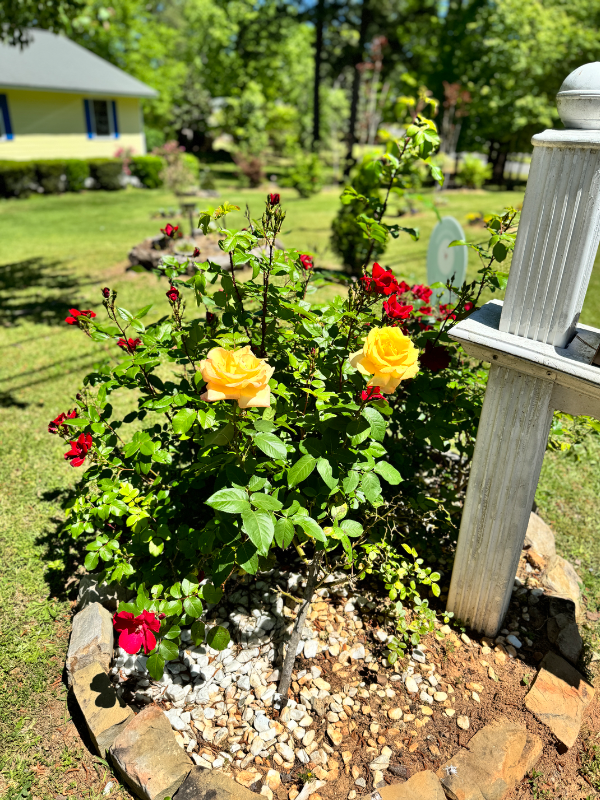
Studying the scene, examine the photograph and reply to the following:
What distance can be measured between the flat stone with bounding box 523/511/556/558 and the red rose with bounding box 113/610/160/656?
2154 millimetres

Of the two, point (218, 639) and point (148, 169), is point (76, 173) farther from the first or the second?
point (218, 639)

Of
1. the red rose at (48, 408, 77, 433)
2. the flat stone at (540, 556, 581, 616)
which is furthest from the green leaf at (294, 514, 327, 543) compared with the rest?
the flat stone at (540, 556, 581, 616)

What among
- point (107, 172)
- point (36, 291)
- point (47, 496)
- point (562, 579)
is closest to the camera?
point (562, 579)

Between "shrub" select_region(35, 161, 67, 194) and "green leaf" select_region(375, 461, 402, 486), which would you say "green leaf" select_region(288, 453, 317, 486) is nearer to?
"green leaf" select_region(375, 461, 402, 486)

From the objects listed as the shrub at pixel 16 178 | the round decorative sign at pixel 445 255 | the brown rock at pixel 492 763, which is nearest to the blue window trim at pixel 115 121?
the shrub at pixel 16 178

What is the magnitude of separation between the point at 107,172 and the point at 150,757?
19128 millimetres

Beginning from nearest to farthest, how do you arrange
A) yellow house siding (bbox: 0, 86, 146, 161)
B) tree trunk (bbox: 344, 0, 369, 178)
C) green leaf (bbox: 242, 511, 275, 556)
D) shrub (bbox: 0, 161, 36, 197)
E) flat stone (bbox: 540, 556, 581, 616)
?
green leaf (bbox: 242, 511, 275, 556), flat stone (bbox: 540, 556, 581, 616), shrub (bbox: 0, 161, 36, 197), yellow house siding (bbox: 0, 86, 146, 161), tree trunk (bbox: 344, 0, 369, 178)

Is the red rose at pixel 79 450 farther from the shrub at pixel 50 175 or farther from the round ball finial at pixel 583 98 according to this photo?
the shrub at pixel 50 175

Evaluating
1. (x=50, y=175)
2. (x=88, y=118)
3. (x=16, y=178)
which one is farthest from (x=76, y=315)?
(x=88, y=118)

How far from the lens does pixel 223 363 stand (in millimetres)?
1588

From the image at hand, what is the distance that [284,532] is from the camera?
173cm

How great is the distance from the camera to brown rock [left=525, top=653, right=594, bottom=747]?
86.4 inches

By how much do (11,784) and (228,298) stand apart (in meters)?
2.00

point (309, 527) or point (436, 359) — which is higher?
point (436, 359)
